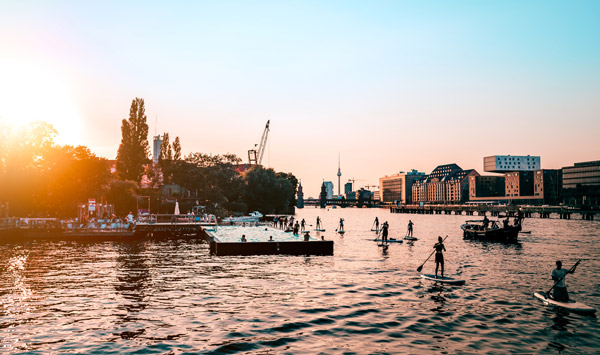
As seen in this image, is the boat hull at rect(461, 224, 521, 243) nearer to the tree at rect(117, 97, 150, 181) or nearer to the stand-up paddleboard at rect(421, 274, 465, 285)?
the stand-up paddleboard at rect(421, 274, 465, 285)

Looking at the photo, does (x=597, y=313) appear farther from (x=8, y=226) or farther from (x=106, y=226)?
(x=8, y=226)

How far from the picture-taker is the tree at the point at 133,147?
11919cm

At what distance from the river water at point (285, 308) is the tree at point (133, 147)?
77.4 m

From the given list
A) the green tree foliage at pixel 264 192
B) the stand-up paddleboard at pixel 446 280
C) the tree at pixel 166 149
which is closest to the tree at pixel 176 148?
the tree at pixel 166 149

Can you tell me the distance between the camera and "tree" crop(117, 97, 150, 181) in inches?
4692

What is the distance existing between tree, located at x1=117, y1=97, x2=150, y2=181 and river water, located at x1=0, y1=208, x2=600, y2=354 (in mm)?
77412

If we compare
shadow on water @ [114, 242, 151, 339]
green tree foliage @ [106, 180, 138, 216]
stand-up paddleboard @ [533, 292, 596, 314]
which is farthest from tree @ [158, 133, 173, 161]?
stand-up paddleboard @ [533, 292, 596, 314]

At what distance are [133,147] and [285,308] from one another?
348 ft

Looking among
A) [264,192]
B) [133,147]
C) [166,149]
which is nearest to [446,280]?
[133,147]

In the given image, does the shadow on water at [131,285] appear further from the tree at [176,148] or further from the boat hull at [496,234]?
the tree at [176,148]

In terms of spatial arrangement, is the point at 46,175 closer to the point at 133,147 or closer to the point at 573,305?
the point at 133,147

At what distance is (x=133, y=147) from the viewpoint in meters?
120

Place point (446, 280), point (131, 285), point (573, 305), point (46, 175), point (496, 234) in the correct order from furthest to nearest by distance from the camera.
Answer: point (46, 175), point (496, 234), point (446, 280), point (131, 285), point (573, 305)

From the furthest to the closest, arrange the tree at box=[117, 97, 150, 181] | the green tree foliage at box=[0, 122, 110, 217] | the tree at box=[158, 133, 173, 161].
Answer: the tree at box=[158, 133, 173, 161] → the tree at box=[117, 97, 150, 181] → the green tree foliage at box=[0, 122, 110, 217]
